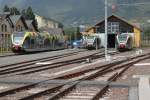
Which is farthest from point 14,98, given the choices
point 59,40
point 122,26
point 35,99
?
point 122,26

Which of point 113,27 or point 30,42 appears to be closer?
point 30,42

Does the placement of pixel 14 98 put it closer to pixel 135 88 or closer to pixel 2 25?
pixel 135 88

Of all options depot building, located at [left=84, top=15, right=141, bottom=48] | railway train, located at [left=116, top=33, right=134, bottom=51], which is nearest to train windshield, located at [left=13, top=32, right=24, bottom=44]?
railway train, located at [left=116, top=33, right=134, bottom=51]

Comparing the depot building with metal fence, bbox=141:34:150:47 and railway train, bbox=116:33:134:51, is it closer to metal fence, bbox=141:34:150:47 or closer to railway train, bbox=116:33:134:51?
metal fence, bbox=141:34:150:47

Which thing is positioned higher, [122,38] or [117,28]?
[117,28]

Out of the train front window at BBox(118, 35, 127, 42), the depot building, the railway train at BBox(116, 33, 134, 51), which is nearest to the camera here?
the railway train at BBox(116, 33, 134, 51)

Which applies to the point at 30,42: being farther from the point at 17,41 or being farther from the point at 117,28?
the point at 117,28

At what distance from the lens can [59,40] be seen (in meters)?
84.9

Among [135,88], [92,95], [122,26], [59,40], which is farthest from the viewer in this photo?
[122,26]

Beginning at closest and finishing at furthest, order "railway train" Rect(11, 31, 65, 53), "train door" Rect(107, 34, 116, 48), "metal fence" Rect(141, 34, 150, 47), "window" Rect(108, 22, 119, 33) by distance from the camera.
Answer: "railway train" Rect(11, 31, 65, 53)
"train door" Rect(107, 34, 116, 48)
"window" Rect(108, 22, 119, 33)
"metal fence" Rect(141, 34, 150, 47)

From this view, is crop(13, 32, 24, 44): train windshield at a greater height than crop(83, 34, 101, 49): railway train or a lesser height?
greater

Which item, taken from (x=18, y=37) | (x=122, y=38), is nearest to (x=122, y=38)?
(x=122, y=38)

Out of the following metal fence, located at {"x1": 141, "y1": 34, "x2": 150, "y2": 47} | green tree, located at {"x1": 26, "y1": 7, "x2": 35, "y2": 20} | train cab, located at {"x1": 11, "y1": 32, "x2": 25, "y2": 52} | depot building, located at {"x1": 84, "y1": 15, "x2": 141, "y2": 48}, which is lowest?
metal fence, located at {"x1": 141, "y1": 34, "x2": 150, "y2": 47}

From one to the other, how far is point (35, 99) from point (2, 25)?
271ft
